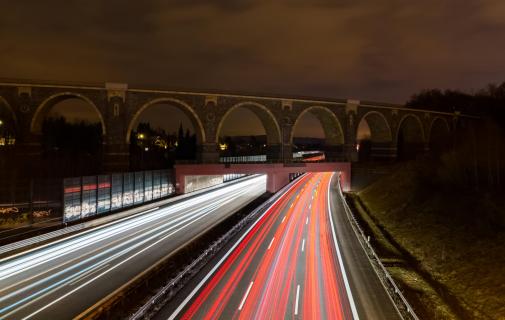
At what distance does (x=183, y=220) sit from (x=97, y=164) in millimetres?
24433

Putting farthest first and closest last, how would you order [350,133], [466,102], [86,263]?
[466,102] → [350,133] → [86,263]

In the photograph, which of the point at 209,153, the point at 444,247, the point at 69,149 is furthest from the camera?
the point at 69,149

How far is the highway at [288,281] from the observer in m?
13.1

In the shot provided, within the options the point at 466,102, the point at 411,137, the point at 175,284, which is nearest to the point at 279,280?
the point at 175,284

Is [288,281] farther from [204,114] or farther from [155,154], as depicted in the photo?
[155,154]

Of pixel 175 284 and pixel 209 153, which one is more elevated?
pixel 209 153

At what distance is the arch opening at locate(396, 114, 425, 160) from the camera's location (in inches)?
2844

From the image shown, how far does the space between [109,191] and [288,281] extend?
73.9ft

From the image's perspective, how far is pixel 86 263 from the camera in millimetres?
19078

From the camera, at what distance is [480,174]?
36344mm

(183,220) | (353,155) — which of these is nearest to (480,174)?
(353,155)

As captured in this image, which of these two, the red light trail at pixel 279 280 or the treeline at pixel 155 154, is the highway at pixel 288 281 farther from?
the treeline at pixel 155 154

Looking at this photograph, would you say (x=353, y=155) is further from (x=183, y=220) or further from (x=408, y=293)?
(x=408, y=293)

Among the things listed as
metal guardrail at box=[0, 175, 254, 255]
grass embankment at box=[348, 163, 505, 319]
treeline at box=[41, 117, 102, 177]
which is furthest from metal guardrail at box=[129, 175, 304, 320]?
treeline at box=[41, 117, 102, 177]
